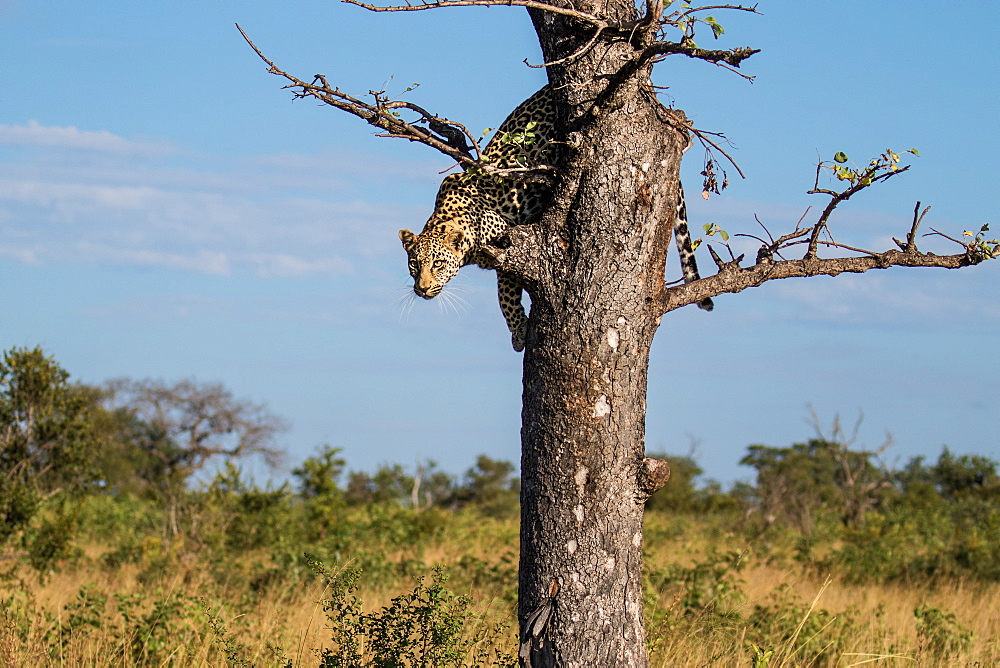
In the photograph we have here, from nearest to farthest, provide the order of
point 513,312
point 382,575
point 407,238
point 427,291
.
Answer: point 427,291 < point 407,238 < point 513,312 < point 382,575

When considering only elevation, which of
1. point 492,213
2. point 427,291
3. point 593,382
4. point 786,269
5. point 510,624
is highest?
point 492,213

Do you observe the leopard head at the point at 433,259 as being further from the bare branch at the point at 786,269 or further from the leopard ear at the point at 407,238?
the bare branch at the point at 786,269

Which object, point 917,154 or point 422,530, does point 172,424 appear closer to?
point 422,530

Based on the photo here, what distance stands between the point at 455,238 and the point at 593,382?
1.24 m

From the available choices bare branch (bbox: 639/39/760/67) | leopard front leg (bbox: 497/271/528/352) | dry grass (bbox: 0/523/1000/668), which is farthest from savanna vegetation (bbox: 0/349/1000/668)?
bare branch (bbox: 639/39/760/67)

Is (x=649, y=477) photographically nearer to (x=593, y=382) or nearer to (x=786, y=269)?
(x=593, y=382)

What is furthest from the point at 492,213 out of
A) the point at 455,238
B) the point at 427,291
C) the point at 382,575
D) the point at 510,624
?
the point at 382,575

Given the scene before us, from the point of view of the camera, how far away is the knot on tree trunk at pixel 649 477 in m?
3.73

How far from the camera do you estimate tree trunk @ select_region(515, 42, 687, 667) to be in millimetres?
3623

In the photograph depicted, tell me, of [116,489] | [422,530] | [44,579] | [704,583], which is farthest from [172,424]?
[704,583]

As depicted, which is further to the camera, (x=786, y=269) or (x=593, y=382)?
(x=786, y=269)

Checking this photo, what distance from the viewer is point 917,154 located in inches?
161

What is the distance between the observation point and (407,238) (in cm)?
468

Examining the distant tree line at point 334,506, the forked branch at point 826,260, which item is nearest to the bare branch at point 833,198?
the forked branch at point 826,260
